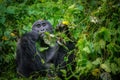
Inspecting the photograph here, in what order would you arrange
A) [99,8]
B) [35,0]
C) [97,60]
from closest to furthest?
[97,60] → [99,8] → [35,0]

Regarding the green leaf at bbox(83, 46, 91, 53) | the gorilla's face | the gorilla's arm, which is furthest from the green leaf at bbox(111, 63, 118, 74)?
the gorilla's face

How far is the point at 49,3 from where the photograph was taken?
6.65m

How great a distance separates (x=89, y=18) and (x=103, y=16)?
5.5 inches

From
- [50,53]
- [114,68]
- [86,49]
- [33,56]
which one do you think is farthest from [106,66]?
[50,53]

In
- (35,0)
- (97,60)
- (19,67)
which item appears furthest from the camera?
(35,0)

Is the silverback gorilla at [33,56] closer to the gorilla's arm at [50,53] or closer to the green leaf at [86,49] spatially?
the gorilla's arm at [50,53]

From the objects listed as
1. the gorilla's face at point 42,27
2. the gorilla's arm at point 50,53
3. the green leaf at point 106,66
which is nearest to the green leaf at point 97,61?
the green leaf at point 106,66

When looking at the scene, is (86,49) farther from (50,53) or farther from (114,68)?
(50,53)

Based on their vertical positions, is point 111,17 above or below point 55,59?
above

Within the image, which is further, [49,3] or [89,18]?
[49,3]

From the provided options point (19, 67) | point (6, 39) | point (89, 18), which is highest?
point (89, 18)

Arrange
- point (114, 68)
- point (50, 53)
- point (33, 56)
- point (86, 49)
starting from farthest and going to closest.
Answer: point (50, 53), point (33, 56), point (86, 49), point (114, 68)

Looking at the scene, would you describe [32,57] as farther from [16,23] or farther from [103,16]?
[103,16]

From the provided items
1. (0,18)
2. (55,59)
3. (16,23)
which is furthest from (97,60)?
(16,23)
